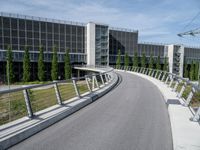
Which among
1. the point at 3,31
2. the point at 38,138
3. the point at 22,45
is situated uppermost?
the point at 3,31

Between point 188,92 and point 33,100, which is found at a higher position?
point 33,100

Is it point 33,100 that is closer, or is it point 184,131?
point 184,131

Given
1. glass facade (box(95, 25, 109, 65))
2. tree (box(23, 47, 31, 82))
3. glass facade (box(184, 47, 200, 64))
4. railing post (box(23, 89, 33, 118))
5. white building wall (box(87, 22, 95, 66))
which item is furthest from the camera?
glass facade (box(184, 47, 200, 64))

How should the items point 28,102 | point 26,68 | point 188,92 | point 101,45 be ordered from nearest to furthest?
1. point 28,102
2. point 188,92
3. point 26,68
4. point 101,45

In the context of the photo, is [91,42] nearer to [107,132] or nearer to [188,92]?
[188,92]

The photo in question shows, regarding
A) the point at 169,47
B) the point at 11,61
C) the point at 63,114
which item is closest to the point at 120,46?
the point at 169,47

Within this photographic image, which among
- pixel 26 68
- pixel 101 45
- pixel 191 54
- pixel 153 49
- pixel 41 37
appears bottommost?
pixel 26 68

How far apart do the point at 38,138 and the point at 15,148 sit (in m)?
0.72

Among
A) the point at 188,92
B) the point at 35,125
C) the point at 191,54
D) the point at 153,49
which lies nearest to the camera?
the point at 35,125

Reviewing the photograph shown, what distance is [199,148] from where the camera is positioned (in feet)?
14.2

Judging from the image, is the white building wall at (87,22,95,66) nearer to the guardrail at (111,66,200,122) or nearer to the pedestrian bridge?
the guardrail at (111,66,200,122)

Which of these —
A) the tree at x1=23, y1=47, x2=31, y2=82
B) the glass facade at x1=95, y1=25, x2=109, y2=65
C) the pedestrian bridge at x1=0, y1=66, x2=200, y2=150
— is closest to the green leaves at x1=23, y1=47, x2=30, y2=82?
the tree at x1=23, y1=47, x2=31, y2=82

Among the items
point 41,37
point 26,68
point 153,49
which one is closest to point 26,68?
point 26,68

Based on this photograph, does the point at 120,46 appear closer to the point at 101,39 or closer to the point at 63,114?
the point at 101,39
